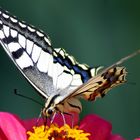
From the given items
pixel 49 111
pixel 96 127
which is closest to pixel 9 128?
pixel 49 111

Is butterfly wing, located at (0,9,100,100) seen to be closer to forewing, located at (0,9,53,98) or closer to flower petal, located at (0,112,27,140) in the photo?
forewing, located at (0,9,53,98)

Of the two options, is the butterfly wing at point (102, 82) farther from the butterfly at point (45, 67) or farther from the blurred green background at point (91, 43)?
the blurred green background at point (91, 43)

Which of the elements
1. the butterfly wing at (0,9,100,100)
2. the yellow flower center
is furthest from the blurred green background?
the yellow flower center

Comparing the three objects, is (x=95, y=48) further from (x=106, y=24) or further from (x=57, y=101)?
(x=57, y=101)

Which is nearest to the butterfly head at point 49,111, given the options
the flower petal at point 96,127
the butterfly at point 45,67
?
the butterfly at point 45,67

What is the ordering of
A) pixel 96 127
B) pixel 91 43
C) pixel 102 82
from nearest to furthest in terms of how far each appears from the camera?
pixel 102 82 < pixel 96 127 < pixel 91 43

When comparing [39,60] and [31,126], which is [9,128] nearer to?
[31,126]
